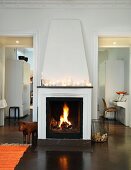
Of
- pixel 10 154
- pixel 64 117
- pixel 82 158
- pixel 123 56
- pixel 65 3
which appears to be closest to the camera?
pixel 82 158

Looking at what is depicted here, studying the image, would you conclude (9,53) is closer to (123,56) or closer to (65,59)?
(123,56)

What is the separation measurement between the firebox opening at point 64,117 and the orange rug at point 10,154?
696 millimetres

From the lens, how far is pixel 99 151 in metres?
4.71

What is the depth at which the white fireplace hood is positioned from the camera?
541cm

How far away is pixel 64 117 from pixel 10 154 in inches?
59.2

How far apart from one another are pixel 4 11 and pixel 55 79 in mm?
2007

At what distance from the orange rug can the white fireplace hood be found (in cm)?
148

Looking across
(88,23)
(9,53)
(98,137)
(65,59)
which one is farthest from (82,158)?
(9,53)

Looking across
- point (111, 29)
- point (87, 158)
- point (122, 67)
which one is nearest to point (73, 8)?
point (111, 29)

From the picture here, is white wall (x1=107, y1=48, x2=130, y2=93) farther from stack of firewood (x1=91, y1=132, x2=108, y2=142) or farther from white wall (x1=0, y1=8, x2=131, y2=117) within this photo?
stack of firewood (x1=91, y1=132, x2=108, y2=142)

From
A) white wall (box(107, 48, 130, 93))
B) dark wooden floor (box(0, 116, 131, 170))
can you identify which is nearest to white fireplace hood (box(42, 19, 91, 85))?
dark wooden floor (box(0, 116, 131, 170))

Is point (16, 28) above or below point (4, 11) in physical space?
below

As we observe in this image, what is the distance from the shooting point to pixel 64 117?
5410mm

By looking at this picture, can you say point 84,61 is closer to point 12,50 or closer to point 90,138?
point 90,138
